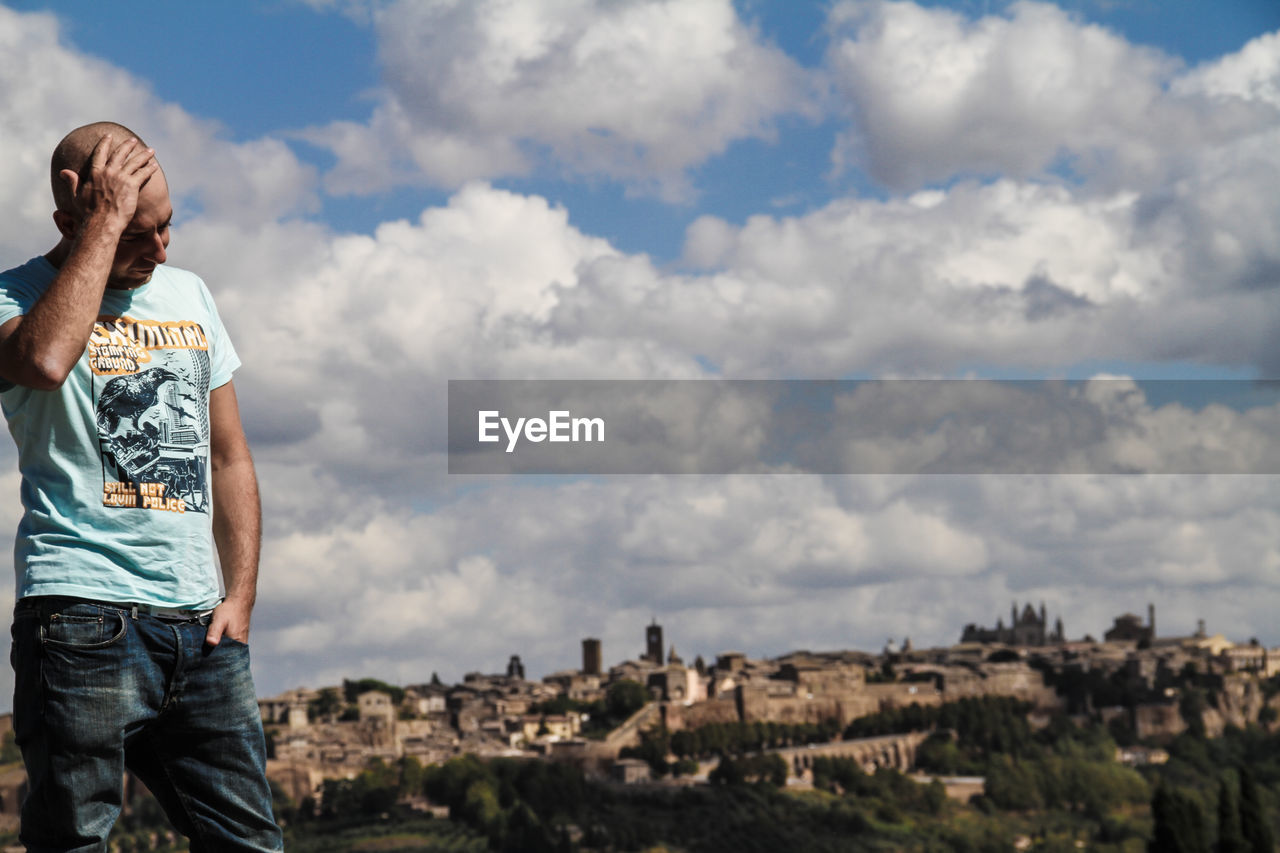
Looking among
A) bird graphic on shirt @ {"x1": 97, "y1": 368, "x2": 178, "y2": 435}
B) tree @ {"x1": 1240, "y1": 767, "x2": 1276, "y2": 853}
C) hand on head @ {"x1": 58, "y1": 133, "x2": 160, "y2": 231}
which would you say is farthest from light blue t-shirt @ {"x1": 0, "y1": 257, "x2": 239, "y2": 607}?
tree @ {"x1": 1240, "y1": 767, "x2": 1276, "y2": 853}

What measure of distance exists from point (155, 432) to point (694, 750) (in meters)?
64.6

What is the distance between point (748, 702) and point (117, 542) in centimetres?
6855

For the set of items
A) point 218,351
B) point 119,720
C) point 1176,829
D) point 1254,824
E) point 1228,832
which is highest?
point 218,351

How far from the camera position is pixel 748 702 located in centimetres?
6912

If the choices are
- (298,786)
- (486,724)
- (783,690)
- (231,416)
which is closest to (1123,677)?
(783,690)

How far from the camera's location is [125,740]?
75.5 inches

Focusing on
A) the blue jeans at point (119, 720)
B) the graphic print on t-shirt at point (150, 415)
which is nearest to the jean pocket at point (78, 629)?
the blue jeans at point (119, 720)

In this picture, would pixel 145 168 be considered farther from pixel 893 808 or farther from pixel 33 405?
pixel 893 808

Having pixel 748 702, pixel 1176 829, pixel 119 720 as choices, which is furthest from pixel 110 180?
pixel 748 702

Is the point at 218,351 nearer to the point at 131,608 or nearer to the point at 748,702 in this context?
the point at 131,608

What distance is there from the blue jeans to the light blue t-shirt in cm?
4

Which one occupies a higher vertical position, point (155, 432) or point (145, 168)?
point (145, 168)

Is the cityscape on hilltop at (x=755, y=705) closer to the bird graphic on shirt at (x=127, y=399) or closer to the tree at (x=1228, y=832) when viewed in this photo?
the tree at (x=1228, y=832)

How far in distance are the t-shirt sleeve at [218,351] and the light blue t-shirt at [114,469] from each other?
0.31ft
